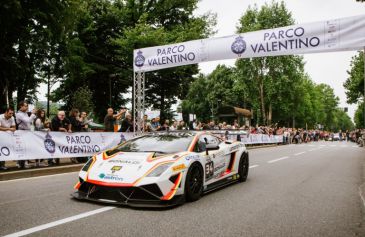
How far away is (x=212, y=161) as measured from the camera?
7117 millimetres

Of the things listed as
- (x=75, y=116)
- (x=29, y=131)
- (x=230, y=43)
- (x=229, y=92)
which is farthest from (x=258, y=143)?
(x=229, y=92)

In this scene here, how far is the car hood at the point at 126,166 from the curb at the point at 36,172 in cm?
402

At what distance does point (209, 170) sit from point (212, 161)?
0.23 m

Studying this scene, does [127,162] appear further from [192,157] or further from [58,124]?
[58,124]

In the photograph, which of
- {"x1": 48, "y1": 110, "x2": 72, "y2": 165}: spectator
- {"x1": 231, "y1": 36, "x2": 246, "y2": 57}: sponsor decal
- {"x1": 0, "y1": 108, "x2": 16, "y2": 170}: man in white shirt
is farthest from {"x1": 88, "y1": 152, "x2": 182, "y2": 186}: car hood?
{"x1": 231, "y1": 36, "x2": 246, "y2": 57}: sponsor decal

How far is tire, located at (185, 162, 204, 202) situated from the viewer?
6.06m

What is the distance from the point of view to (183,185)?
591 cm

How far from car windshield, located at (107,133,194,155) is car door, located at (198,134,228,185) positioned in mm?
376

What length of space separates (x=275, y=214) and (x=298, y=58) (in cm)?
5206

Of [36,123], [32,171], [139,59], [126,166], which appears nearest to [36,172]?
[32,171]

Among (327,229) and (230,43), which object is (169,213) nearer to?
(327,229)

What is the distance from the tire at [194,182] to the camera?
6056 millimetres

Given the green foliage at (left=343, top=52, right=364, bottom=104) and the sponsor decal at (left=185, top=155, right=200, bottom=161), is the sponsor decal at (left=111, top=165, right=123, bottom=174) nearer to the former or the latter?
the sponsor decal at (left=185, top=155, right=200, bottom=161)

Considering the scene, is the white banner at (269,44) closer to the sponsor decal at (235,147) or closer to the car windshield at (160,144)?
the sponsor decal at (235,147)
